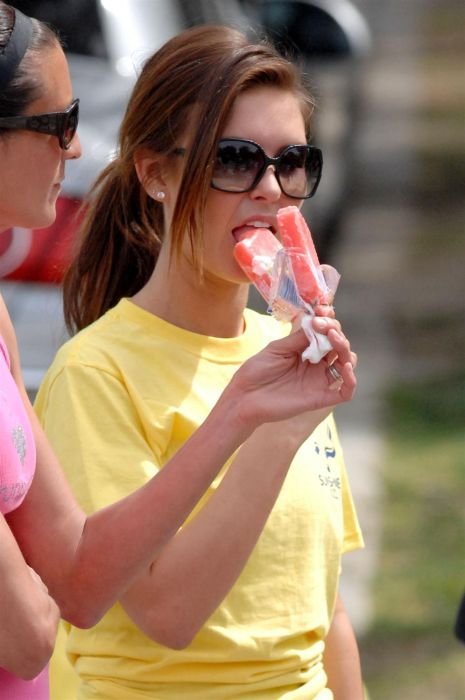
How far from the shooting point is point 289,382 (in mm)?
2174

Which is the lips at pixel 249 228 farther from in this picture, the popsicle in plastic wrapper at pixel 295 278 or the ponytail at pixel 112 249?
the ponytail at pixel 112 249

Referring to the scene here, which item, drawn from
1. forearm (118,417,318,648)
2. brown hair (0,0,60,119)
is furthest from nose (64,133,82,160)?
forearm (118,417,318,648)

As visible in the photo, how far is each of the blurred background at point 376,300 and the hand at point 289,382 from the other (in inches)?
35.4

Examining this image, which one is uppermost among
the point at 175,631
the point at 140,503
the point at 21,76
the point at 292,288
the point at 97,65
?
the point at 21,76

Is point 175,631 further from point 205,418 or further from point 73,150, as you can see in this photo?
point 73,150

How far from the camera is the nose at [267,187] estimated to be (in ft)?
8.16

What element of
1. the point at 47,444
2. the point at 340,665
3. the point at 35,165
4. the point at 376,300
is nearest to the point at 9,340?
the point at 47,444

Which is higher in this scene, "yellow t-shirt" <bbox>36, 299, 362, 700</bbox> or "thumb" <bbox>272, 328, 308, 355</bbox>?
"thumb" <bbox>272, 328, 308, 355</bbox>

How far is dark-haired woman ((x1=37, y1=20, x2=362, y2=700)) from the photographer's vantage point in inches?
88.7

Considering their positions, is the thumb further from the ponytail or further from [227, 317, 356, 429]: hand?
the ponytail

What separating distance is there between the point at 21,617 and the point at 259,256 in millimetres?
750

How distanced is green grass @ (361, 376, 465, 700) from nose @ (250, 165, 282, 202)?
2.46 metres

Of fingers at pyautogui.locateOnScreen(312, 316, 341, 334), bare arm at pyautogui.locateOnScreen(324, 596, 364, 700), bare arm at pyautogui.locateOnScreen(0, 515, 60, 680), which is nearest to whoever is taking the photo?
bare arm at pyautogui.locateOnScreen(0, 515, 60, 680)

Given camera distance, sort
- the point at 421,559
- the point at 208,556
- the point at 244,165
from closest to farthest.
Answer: the point at 208,556 → the point at 244,165 → the point at 421,559
